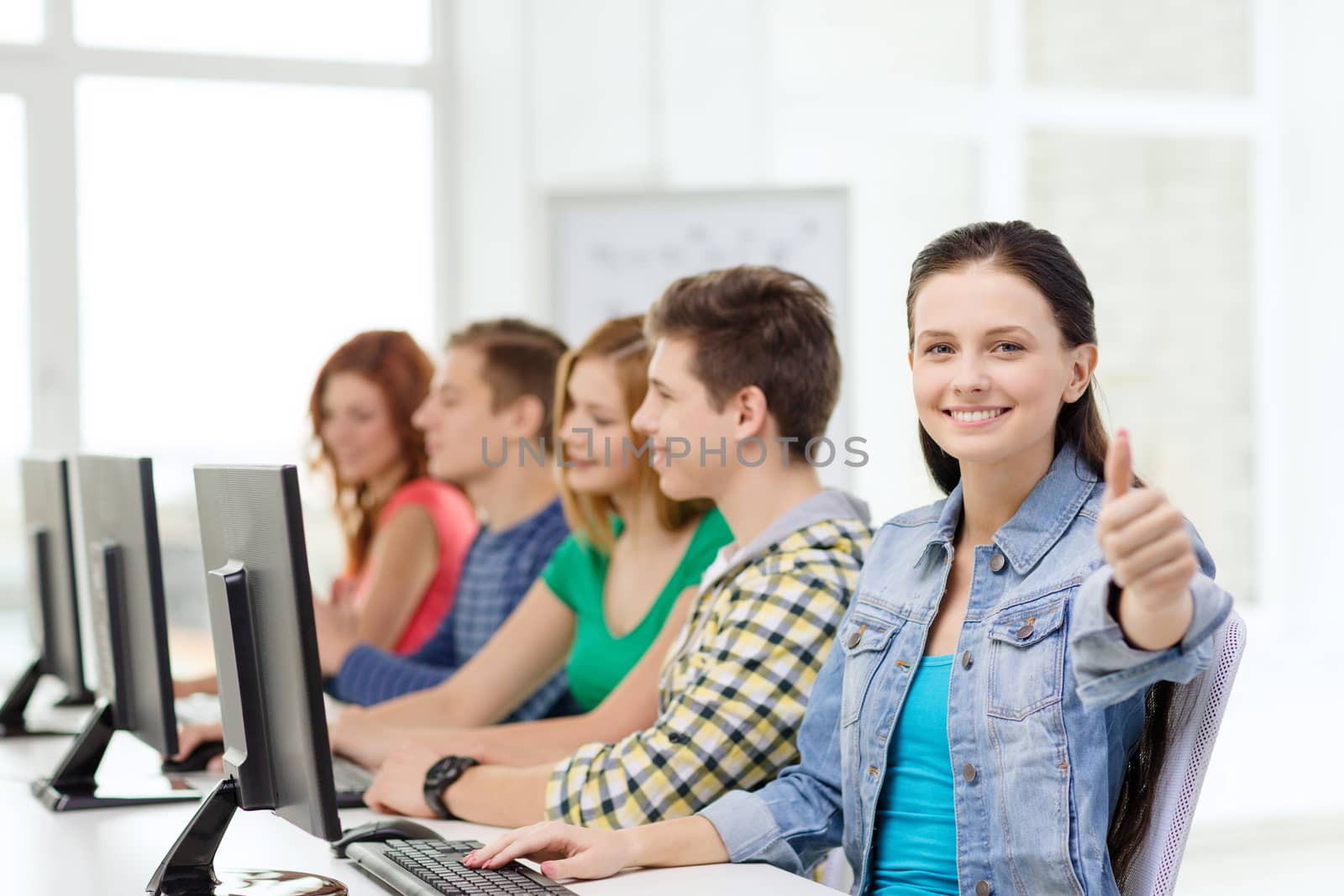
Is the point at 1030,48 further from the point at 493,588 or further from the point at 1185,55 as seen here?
the point at 493,588

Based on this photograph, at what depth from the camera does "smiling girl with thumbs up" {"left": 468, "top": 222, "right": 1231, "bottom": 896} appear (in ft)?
4.22

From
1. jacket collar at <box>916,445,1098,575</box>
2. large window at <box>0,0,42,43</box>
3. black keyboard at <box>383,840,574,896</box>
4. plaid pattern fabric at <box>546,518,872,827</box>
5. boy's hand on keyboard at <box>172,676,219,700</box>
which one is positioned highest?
large window at <box>0,0,42,43</box>

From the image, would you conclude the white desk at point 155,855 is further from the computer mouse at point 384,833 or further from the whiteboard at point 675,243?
the whiteboard at point 675,243

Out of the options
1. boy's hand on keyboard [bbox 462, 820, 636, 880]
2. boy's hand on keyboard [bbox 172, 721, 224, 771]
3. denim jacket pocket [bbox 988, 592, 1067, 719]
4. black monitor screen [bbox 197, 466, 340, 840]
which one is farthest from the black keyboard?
boy's hand on keyboard [bbox 172, 721, 224, 771]

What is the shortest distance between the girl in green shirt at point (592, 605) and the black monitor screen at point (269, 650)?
61cm

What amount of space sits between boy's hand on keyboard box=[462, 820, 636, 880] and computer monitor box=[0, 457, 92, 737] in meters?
1.20

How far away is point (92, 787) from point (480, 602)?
0.88 meters

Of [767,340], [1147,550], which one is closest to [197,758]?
[767,340]

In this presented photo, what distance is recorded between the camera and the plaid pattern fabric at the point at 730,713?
161 cm

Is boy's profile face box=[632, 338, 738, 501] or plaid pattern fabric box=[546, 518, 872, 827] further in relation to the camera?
boy's profile face box=[632, 338, 738, 501]

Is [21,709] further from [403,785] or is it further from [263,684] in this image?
[263,684]

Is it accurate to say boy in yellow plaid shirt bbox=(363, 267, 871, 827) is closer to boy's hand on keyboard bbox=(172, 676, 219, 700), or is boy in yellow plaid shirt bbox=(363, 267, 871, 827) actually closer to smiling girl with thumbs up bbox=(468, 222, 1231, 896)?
smiling girl with thumbs up bbox=(468, 222, 1231, 896)

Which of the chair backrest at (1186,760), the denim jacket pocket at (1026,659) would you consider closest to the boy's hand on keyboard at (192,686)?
the denim jacket pocket at (1026,659)

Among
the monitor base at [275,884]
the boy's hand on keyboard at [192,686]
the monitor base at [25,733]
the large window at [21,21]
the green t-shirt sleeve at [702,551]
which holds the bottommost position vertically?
the monitor base at [25,733]
